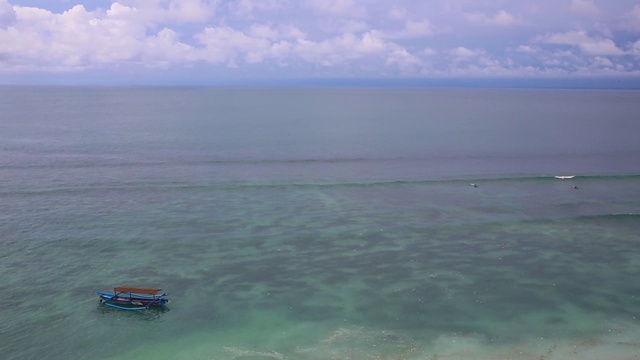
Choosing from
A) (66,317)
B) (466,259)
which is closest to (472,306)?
(466,259)

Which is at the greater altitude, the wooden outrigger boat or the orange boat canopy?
the orange boat canopy

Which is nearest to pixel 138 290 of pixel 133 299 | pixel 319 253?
pixel 133 299

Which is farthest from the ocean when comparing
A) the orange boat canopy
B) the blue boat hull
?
the orange boat canopy

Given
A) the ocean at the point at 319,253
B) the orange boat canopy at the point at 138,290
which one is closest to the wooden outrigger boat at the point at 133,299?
the orange boat canopy at the point at 138,290

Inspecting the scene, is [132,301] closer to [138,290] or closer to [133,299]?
[133,299]

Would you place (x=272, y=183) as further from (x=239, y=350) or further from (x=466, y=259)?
(x=239, y=350)

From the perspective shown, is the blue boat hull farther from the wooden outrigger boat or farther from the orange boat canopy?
the orange boat canopy
